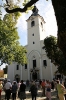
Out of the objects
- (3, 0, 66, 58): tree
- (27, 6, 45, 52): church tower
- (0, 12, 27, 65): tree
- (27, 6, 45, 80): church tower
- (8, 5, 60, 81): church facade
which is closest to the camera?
(3, 0, 66, 58): tree

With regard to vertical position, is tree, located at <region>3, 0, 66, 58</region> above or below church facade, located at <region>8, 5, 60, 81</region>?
below

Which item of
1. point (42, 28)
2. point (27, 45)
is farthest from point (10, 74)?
point (42, 28)

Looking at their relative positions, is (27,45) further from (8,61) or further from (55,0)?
(55,0)

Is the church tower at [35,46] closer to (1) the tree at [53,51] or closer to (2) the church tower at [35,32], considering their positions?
(2) the church tower at [35,32]

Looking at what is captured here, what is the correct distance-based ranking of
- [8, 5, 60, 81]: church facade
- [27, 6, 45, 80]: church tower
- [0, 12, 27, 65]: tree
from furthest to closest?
[27, 6, 45, 80]: church tower → [8, 5, 60, 81]: church facade → [0, 12, 27, 65]: tree

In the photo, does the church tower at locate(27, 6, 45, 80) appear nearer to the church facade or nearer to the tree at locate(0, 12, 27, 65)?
the church facade

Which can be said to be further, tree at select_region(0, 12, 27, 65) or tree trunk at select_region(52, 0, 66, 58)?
tree at select_region(0, 12, 27, 65)

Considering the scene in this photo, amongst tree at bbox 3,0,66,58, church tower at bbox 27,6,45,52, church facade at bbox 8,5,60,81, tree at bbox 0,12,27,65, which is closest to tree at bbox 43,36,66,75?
tree at bbox 0,12,27,65

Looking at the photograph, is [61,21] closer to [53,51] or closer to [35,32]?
[53,51]

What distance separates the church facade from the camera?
40.5 m

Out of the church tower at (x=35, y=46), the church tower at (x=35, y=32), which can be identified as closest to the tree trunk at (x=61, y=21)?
the church tower at (x=35, y=46)

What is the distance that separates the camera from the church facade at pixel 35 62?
40509 millimetres

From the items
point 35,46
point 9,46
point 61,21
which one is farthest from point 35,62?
point 61,21

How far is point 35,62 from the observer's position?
4284cm
